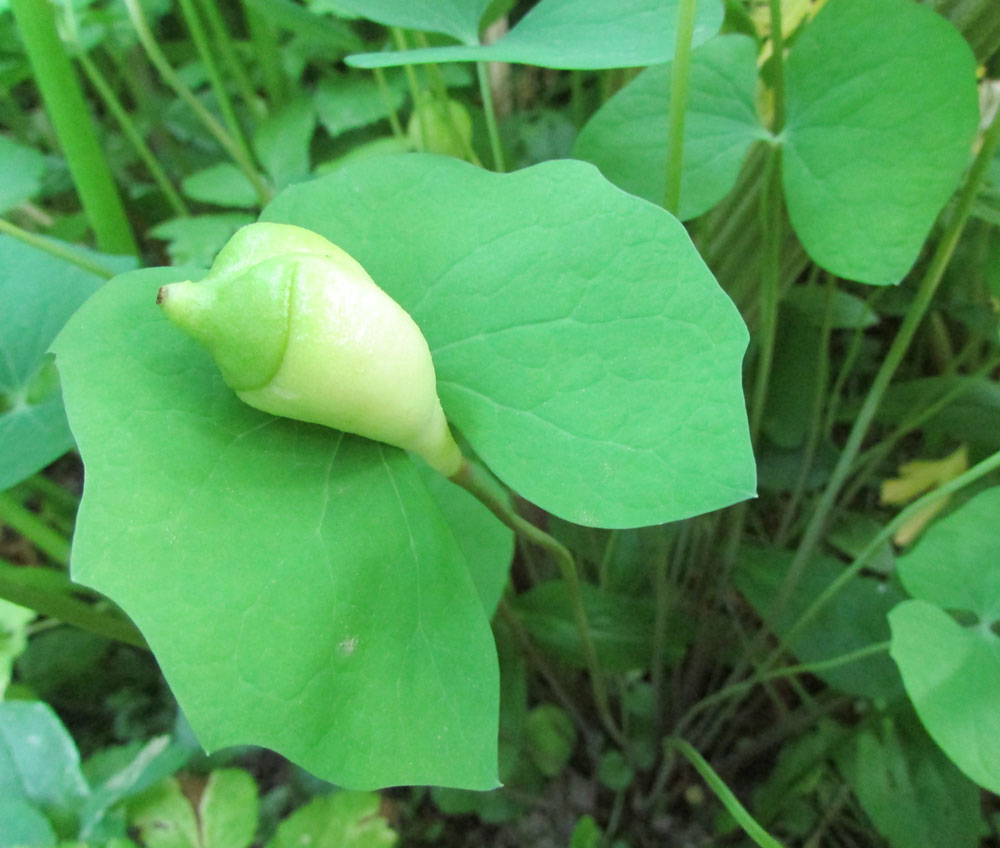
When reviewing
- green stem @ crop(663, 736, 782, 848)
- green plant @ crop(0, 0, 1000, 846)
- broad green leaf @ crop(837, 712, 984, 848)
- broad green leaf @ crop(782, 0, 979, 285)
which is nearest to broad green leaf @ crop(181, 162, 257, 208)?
green plant @ crop(0, 0, 1000, 846)

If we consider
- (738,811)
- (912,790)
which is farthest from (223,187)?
(912,790)

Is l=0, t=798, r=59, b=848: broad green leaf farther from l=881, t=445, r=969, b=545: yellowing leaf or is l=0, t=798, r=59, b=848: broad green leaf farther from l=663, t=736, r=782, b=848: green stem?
l=881, t=445, r=969, b=545: yellowing leaf

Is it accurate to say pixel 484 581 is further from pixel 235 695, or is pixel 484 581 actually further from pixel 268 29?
pixel 268 29

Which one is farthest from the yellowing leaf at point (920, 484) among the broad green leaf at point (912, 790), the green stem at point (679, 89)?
the green stem at point (679, 89)

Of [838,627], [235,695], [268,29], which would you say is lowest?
[838,627]

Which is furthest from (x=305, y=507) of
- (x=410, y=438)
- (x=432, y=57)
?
(x=432, y=57)
